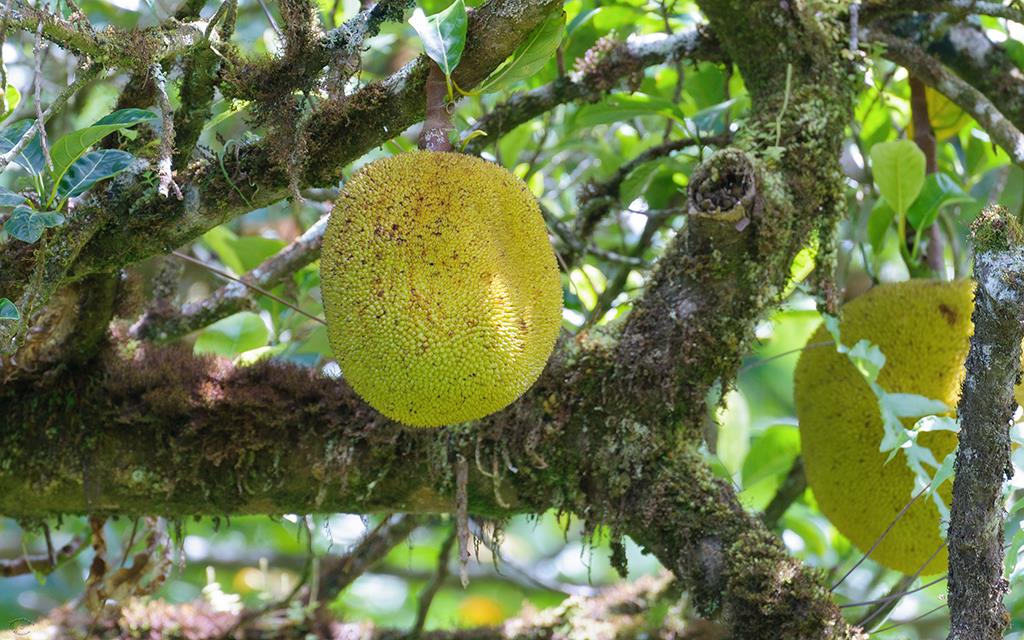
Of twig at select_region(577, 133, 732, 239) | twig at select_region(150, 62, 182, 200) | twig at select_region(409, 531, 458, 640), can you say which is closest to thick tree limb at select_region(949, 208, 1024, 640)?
twig at select_region(150, 62, 182, 200)

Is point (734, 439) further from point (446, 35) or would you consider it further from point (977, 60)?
point (446, 35)

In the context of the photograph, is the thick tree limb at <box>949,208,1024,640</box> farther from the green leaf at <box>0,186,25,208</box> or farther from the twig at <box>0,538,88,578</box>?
the twig at <box>0,538,88,578</box>

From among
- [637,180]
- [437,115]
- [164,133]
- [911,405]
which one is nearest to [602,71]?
[637,180]

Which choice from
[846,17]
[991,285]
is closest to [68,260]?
[991,285]

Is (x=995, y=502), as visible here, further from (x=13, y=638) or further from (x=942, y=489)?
(x=13, y=638)

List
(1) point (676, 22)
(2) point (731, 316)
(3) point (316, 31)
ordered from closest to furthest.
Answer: (3) point (316, 31) → (2) point (731, 316) → (1) point (676, 22)
